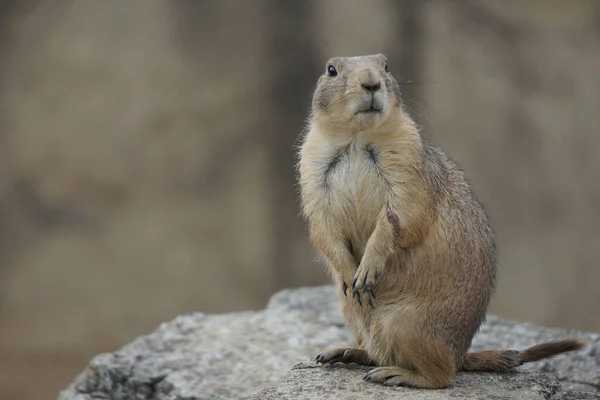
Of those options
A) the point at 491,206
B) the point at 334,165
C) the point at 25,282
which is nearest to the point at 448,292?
the point at 334,165

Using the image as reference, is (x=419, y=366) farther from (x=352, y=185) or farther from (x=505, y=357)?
(x=352, y=185)

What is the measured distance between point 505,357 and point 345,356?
2.97 feet

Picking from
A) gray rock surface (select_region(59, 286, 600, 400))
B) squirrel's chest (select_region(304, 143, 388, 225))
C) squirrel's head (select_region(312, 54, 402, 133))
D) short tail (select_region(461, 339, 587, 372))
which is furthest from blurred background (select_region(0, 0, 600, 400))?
squirrel's chest (select_region(304, 143, 388, 225))

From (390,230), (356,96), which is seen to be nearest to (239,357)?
(390,230)

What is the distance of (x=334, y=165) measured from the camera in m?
5.44

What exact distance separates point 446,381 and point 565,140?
217 inches

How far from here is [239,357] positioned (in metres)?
6.94

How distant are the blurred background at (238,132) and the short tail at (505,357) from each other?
4.55 metres

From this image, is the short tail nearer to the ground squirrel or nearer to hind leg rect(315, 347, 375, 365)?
the ground squirrel

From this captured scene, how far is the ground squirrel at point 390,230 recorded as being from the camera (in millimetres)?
5203

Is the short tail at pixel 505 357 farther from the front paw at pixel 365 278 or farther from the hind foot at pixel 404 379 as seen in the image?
the front paw at pixel 365 278

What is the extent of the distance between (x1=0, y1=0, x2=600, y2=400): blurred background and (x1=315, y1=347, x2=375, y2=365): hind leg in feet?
15.5

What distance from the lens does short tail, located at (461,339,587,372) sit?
222 inches

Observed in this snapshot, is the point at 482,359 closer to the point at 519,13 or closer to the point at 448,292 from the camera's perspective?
the point at 448,292
